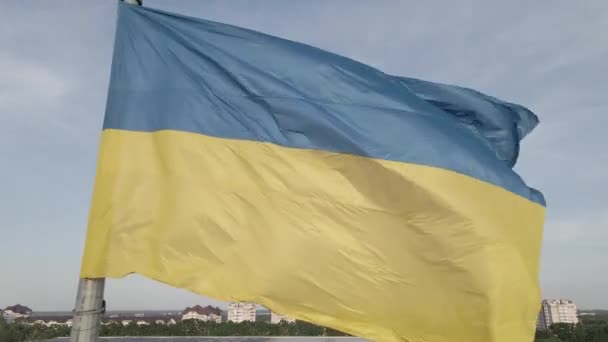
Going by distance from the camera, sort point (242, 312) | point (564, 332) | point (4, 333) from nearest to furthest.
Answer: point (4, 333) < point (564, 332) < point (242, 312)

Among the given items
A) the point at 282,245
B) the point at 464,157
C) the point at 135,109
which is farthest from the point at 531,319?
the point at 135,109

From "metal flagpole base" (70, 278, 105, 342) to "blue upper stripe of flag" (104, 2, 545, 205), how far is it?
150cm

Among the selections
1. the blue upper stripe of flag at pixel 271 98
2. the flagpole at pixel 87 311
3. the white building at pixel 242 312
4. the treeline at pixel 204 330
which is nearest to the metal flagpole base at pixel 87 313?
the flagpole at pixel 87 311

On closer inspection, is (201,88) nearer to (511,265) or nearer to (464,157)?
(464,157)

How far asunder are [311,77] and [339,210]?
1.32m

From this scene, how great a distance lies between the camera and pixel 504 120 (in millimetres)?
5629

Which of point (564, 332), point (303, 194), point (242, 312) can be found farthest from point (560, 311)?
point (303, 194)

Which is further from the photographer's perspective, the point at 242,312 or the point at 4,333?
the point at 242,312

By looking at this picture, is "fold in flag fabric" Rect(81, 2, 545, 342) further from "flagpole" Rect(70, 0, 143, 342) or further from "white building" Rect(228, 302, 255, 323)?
"white building" Rect(228, 302, 255, 323)

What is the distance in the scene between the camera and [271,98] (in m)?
5.09

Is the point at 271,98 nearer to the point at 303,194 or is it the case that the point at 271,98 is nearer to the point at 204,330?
the point at 303,194

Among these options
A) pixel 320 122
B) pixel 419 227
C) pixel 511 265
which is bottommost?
pixel 511 265

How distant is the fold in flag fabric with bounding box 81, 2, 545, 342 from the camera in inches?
178

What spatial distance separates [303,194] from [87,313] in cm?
202
